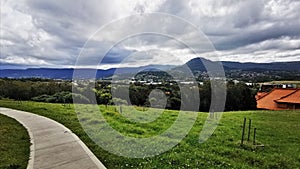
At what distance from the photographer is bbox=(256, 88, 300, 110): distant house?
36.9 metres

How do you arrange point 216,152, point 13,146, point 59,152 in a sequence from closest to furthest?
point 59,152, point 216,152, point 13,146

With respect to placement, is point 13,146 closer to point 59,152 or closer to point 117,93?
point 59,152

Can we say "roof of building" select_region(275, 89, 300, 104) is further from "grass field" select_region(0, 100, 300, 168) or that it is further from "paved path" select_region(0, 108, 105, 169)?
"paved path" select_region(0, 108, 105, 169)

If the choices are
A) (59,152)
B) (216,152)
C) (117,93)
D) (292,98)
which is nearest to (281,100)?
(292,98)

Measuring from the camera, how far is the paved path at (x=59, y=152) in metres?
6.98

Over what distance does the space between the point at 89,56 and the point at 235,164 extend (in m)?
6.15

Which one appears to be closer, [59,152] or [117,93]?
[59,152]

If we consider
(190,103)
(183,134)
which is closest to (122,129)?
(183,134)

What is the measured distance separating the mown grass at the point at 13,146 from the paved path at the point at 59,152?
0.23 meters

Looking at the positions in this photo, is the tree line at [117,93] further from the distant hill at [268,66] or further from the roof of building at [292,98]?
the distant hill at [268,66]

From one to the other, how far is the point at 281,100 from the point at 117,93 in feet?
93.3

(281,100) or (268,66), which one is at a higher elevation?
(268,66)

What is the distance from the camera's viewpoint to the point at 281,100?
38.2 meters

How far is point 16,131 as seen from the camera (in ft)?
38.4
